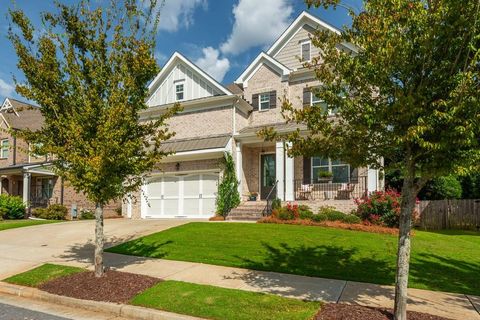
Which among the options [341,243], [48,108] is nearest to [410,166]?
[341,243]

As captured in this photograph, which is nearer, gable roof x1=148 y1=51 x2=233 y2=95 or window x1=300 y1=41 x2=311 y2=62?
gable roof x1=148 y1=51 x2=233 y2=95

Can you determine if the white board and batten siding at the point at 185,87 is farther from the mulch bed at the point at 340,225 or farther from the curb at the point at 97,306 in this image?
the curb at the point at 97,306

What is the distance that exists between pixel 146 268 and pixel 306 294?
409 cm

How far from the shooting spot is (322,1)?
230 inches

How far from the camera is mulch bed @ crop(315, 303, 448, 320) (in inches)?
215

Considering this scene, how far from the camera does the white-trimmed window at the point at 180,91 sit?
2127cm

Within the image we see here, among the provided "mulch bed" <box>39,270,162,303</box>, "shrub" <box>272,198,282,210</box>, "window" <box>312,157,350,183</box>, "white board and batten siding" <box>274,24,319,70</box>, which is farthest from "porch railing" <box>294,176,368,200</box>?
"mulch bed" <box>39,270,162,303</box>

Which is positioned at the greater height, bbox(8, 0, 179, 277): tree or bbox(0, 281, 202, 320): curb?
bbox(8, 0, 179, 277): tree

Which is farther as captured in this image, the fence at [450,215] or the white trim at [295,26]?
the white trim at [295,26]

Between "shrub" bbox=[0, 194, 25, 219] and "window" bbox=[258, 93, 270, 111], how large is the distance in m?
16.3

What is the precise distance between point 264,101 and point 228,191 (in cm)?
568

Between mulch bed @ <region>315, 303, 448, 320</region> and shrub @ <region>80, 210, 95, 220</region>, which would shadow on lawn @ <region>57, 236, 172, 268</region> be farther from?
shrub @ <region>80, 210, 95, 220</region>

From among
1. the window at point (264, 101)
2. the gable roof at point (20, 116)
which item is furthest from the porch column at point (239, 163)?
the gable roof at point (20, 116)

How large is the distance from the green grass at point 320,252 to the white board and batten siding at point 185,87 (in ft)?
30.5
